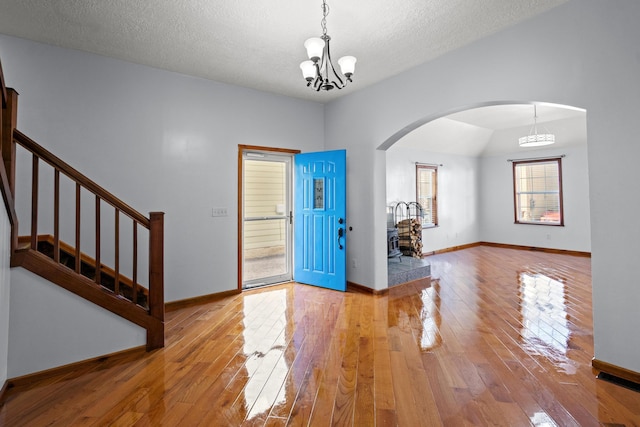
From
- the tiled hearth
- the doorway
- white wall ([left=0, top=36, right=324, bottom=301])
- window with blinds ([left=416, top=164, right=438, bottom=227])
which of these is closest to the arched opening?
Answer: window with blinds ([left=416, top=164, right=438, bottom=227])

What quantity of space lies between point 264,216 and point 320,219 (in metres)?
0.89

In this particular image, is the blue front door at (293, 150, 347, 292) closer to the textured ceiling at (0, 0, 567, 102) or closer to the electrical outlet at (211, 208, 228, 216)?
the electrical outlet at (211, 208, 228, 216)

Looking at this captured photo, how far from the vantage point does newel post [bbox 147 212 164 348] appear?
273 cm

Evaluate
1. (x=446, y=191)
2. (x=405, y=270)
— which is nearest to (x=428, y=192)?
(x=446, y=191)

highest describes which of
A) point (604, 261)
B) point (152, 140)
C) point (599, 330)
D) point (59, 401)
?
point (152, 140)

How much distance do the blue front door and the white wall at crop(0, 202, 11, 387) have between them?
130 inches

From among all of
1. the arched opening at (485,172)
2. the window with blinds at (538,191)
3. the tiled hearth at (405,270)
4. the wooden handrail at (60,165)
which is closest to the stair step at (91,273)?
the wooden handrail at (60,165)

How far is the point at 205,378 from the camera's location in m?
2.27

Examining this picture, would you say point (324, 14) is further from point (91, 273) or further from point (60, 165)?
point (91, 273)

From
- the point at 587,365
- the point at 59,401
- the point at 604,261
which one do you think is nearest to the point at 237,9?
the point at 59,401

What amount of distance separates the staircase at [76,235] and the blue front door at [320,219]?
7.16ft

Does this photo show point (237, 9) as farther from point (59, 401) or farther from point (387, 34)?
point (59, 401)

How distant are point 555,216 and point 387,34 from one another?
702cm

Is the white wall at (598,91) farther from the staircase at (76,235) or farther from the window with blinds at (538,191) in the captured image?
the window with blinds at (538,191)
